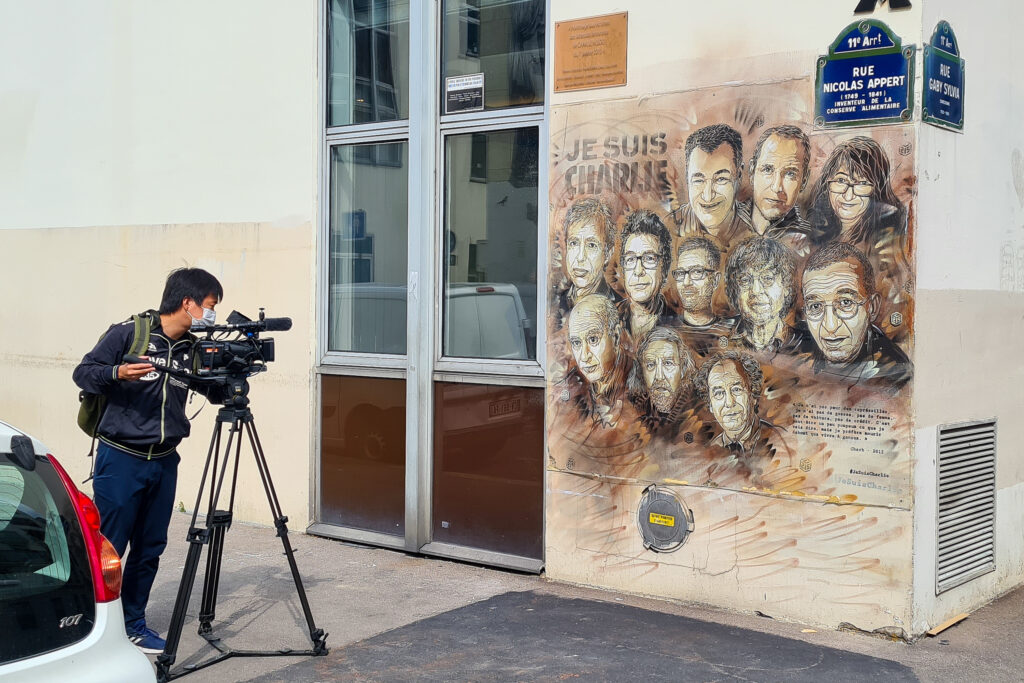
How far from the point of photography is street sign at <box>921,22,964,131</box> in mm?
5707

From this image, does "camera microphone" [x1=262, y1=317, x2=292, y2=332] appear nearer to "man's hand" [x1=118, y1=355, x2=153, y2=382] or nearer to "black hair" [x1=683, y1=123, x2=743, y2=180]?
"man's hand" [x1=118, y1=355, x2=153, y2=382]

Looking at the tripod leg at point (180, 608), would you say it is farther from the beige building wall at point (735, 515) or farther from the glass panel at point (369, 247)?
the glass panel at point (369, 247)

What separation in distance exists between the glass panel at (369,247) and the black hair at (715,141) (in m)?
2.39

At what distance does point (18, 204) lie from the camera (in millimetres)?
10695

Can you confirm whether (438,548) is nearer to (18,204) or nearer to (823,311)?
(823,311)

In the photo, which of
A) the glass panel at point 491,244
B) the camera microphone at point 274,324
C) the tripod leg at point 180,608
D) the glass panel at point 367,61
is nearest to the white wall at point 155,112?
the glass panel at point 367,61

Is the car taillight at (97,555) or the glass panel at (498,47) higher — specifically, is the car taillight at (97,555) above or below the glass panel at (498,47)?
below

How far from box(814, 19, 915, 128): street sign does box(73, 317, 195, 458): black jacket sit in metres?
3.65

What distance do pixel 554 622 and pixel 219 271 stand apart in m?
4.38

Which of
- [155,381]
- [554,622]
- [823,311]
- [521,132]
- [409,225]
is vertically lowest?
[554,622]

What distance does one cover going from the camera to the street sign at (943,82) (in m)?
5.71

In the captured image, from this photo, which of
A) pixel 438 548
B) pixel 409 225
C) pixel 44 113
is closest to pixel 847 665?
pixel 438 548

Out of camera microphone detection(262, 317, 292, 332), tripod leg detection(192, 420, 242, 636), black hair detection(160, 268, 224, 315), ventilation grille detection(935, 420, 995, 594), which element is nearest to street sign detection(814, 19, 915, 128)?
ventilation grille detection(935, 420, 995, 594)

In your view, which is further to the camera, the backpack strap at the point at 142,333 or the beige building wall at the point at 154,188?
the beige building wall at the point at 154,188
